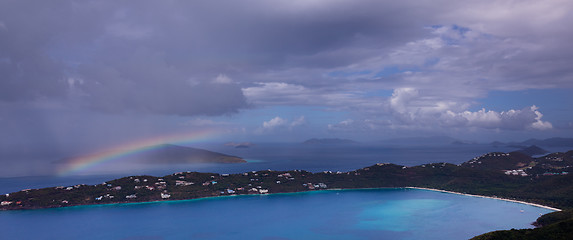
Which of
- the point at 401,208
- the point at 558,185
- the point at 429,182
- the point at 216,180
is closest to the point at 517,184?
the point at 558,185

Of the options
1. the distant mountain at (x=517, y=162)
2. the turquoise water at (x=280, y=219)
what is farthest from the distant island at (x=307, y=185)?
the turquoise water at (x=280, y=219)

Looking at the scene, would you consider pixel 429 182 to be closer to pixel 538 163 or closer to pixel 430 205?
pixel 430 205

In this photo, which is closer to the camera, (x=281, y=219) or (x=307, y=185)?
(x=281, y=219)

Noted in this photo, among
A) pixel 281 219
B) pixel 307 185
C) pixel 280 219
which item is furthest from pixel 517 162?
pixel 280 219

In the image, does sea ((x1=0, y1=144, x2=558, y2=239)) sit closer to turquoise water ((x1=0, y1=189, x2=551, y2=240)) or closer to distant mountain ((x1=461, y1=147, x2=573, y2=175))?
turquoise water ((x1=0, y1=189, x2=551, y2=240))

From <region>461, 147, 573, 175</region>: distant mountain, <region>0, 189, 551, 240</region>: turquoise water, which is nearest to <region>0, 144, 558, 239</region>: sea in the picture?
<region>0, 189, 551, 240</region>: turquoise water

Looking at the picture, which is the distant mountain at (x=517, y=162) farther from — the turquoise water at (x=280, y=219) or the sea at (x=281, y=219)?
the turquoise water at (x=280, y=219)

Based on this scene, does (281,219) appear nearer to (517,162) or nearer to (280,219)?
(280,219)
